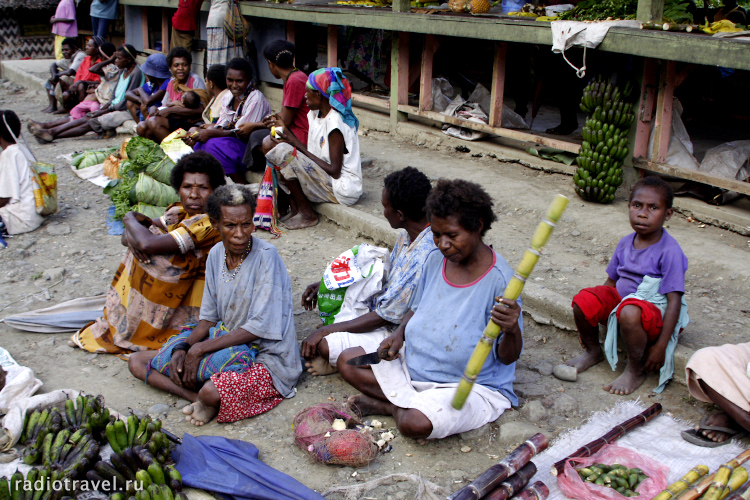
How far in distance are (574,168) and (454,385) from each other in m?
3.89

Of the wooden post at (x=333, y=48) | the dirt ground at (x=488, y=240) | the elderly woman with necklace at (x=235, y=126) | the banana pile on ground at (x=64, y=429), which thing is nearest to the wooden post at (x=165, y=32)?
the wooden post at (x=333, y=48)

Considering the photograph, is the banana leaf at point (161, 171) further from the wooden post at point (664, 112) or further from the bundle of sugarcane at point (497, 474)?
the bundle of sugarcane at point (497, 474)

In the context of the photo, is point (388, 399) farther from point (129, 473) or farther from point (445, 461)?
point (129, 473)

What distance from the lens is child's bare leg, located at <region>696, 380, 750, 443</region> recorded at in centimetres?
296

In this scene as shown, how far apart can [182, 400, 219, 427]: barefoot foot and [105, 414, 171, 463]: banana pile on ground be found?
1.06 feet

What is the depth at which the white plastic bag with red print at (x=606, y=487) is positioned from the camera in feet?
8.71

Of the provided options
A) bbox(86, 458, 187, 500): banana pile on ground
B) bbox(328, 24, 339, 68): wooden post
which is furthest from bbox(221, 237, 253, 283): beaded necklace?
bbox(328, 24, 339, 68): wooden post

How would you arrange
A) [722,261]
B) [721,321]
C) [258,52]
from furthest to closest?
[258,52] → [722,261] → [721,321]

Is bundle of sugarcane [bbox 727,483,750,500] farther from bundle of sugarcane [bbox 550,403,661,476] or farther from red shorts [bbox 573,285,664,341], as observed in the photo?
red shorts [bbox 573,285,664,341]

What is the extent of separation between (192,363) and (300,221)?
291 cm

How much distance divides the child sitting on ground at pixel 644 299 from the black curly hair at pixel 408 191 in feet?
3.31

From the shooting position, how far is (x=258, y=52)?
10766mm

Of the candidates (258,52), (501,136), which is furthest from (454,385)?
(258,52)

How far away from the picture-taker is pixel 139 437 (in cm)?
305
